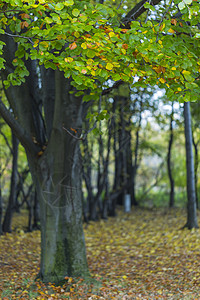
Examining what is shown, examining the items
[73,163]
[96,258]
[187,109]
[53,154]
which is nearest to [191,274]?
[96,258]

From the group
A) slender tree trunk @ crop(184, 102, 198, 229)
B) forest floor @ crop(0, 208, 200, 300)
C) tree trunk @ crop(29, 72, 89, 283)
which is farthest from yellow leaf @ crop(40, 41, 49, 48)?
slender tree trunk @ crop(184, 102, 198, 229)

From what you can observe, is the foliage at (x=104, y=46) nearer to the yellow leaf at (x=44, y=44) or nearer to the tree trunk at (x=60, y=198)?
the yellow leaf at (x=44, y=44)

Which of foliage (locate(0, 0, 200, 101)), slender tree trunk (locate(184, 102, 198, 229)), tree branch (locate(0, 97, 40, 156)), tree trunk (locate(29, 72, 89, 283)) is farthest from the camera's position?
slender tree trunk (locate(184, 102, 198, 229))

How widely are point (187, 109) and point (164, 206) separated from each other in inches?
256

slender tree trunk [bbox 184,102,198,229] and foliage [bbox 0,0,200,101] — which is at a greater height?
foliage [bbox 0,0,200,101]

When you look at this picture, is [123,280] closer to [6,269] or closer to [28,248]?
[6,269]

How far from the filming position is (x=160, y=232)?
9789 millimetres

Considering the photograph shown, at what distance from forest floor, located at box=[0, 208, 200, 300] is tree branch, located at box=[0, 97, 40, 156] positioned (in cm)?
235

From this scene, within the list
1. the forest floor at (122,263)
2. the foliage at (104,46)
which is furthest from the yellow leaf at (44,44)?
the forest floor at (122,263)

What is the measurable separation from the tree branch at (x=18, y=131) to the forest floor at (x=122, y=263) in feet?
7.72

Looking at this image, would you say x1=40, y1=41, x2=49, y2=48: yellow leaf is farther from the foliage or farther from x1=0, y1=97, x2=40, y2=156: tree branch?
x1=0, y1=97, x2=40, y2=156: tree branch

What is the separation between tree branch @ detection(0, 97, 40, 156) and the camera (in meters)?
5.09

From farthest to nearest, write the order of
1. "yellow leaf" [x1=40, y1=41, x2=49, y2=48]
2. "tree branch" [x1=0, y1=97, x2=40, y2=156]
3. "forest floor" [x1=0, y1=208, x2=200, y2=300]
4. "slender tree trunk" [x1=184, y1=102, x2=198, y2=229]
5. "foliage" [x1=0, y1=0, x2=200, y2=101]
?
"slender tree trunk" [x1=184, y1=102, x2=198, y2=229] < "forest floor" [x1=0, y1=208, x2=200, y2=300] < "tree branch" [x1=0, y1=97, x2=40, y2=156] < "yellow leaf" [x1=40, y1=41, x2=49, y2=48] < "foliage" [x1=0, y1=0, x2=200, y2=101]

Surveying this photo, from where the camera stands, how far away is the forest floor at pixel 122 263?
523cm
